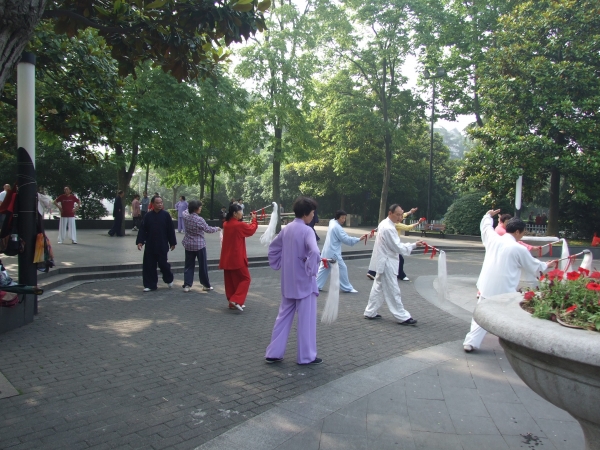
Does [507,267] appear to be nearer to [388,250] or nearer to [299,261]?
[388,250]

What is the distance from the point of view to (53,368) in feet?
16.0

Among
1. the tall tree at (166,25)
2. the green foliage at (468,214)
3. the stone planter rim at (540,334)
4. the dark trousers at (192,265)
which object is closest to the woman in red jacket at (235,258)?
the dark trousers at (192,265)

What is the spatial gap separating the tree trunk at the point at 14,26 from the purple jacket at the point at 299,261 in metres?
2.98

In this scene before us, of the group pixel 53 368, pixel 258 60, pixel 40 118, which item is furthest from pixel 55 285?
pixel 258 60

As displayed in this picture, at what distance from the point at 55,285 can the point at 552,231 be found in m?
19.5

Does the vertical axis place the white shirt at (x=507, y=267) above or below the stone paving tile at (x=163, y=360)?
above

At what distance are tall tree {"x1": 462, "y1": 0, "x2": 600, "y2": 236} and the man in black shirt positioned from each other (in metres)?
14.3

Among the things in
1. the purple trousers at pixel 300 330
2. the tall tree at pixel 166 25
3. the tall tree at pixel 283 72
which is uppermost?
the tall tree at pixel 283 72

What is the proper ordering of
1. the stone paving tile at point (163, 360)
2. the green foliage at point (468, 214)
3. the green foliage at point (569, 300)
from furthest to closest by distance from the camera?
the green foliage at point (468, 214) < the stone paving tile at point (163, 360) < the green foliage at point (569, 300)

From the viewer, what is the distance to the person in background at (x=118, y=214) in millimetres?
18547

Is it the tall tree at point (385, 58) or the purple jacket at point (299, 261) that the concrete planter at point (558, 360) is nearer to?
the purple jacket at point (299, 261)

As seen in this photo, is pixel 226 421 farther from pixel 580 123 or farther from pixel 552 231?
pixel 552 231

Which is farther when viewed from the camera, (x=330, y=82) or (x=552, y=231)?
(x=330, y=82)

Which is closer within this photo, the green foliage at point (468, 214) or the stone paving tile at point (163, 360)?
the stone paving tile at point (163, 360)
